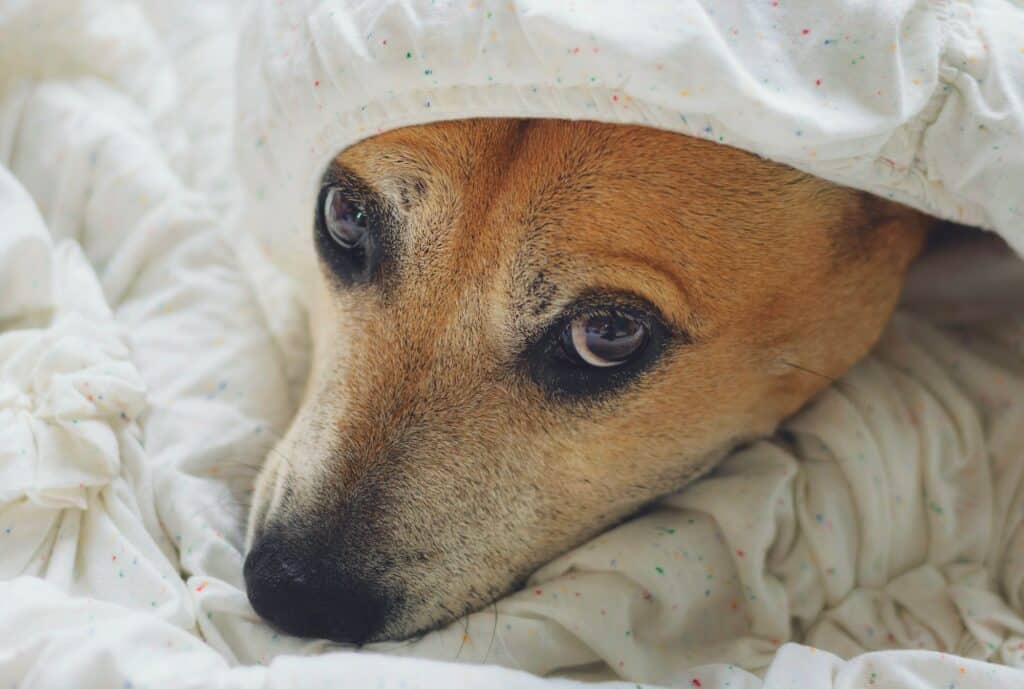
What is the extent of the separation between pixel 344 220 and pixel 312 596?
1.99 feet

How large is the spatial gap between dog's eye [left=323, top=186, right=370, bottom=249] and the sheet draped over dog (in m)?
0.11

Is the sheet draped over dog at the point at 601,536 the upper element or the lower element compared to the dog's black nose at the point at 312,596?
upper

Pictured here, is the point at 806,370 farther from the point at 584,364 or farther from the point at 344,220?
the point at 344,220

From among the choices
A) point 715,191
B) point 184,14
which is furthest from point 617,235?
point 184,14

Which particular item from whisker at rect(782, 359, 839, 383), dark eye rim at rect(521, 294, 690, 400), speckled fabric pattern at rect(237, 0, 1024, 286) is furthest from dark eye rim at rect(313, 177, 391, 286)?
whisker at rect(782, 359, 839, 383)

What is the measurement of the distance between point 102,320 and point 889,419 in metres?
1.41

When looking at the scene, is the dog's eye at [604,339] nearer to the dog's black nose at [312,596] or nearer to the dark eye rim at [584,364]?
the dark eye rim at [584,364]

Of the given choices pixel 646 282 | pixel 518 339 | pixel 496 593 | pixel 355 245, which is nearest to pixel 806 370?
pixel 646 282

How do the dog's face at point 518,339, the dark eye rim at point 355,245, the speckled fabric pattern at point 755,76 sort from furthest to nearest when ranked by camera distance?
the dark eye rim at point 355,245 → the dog's face at point 518,339 → the speckled fabric pattern at point 755,76

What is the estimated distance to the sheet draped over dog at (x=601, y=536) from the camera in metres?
1.31

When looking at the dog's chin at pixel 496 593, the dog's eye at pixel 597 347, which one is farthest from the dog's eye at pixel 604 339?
the dog's chin at pixel 496 593

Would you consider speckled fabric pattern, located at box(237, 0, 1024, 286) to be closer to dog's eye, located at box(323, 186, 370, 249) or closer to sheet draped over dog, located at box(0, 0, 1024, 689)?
sheet draped over dog, located at box(0, 0, 1024, 689)

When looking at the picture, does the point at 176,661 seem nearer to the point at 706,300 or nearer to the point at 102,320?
Result: the point at 102,320

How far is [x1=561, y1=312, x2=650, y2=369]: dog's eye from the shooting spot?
60.3 inches
